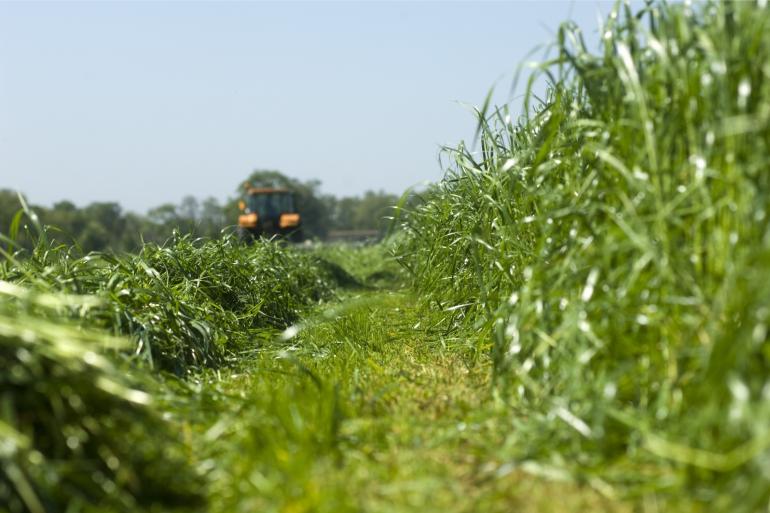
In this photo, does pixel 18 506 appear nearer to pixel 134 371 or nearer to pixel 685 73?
pixel 134 371

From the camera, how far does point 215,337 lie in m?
3.55

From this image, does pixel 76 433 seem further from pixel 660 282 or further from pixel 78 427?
pixel 660 282

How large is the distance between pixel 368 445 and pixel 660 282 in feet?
2.84

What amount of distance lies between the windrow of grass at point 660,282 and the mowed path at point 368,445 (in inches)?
3.7

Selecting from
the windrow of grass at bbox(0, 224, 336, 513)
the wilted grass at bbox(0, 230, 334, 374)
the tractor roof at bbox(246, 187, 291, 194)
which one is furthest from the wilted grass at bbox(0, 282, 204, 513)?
the tractor roof at bbox(246, 187, 291, 194)

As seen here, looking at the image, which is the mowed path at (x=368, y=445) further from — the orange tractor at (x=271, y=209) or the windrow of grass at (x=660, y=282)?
the orange tractor at (x=271, y=209)

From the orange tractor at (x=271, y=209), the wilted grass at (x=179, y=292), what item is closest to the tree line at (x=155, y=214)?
the orange tractor at (x=271, y=209)

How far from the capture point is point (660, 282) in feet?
6.01

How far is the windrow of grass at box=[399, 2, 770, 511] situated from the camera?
5.01 ft

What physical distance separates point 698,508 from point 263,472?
0.92 m

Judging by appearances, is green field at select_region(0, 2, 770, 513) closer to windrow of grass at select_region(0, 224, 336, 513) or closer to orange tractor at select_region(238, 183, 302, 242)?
windrow of grass at select_region(0, 224, 336, 513)

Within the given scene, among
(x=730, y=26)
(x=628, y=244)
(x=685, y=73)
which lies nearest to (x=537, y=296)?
(x=628, y=244)

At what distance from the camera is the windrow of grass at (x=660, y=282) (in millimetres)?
1526

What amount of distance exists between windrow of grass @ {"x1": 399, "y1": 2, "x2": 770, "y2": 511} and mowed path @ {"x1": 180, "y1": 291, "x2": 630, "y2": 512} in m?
0.09
